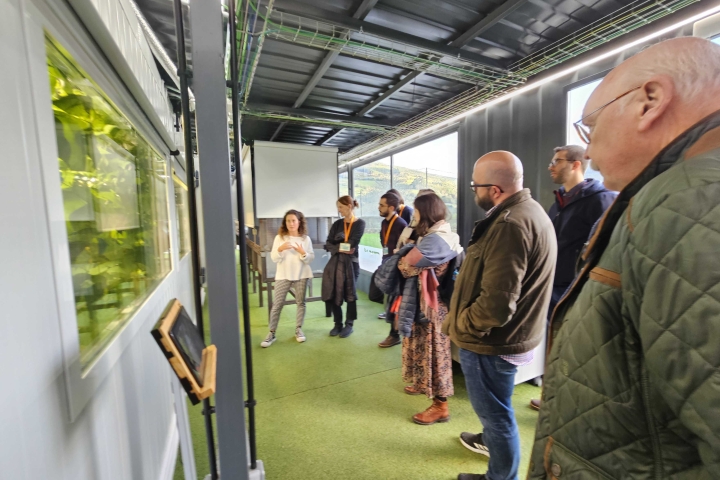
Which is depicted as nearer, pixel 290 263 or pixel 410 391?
pixel 410 391

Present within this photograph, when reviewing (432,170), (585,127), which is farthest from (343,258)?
(585,127)

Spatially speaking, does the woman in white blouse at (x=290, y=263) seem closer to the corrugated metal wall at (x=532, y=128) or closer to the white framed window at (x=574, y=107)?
the corrugated metal wall at (x=532, y=128)

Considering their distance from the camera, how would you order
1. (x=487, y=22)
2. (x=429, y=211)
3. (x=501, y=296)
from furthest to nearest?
(x=487, y=22) → (x=429, y=211) → (x=501, y=296)

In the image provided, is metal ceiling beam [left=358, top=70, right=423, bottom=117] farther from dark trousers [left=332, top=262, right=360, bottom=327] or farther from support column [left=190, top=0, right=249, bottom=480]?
support column [left=190, top=0, right=249, bottom=480]

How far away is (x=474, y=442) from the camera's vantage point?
78.4 inches

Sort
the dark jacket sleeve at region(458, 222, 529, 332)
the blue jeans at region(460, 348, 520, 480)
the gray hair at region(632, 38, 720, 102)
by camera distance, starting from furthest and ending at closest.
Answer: the blue jeans at region(460, 348, 520, 480), the dark jacket sleeve at region(458, 222, 529, 332), the gray hair at region(632, 38, 720, 102)

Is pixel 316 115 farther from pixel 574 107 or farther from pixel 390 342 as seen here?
pixel 390 342

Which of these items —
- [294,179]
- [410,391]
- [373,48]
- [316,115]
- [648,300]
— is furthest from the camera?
[294,179]

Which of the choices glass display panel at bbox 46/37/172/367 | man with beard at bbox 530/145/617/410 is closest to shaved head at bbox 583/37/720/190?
glass display panel at bbox 46/37/172/367

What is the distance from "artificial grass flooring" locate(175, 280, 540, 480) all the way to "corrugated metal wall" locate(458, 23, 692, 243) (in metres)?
1.96

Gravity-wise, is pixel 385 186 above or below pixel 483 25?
below

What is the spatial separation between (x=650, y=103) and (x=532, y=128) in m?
2.80

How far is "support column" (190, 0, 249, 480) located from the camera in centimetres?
96

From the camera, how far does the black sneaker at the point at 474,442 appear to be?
195cm
